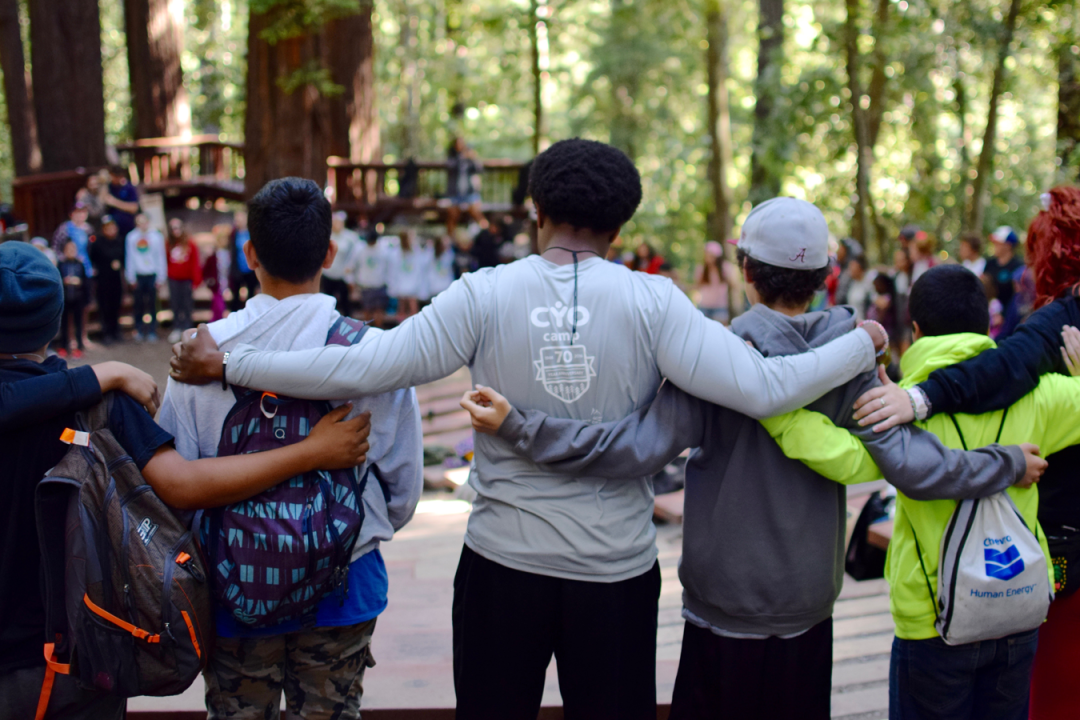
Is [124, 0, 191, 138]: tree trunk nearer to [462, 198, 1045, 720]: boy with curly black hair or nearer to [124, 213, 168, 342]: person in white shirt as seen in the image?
[124, 213, 168, 342]: person in white shirt

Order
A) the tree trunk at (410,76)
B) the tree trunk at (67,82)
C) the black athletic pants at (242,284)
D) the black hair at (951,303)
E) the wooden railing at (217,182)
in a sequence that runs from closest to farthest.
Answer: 1. the black hair at (951,303)
2. the black athletic pants at (242,284)
3. the wooden railing at (217,182)
4. the tree trunk at (67,82)
5. the tree trunk at (410,76)

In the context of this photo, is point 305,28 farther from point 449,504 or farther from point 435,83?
point 435,83

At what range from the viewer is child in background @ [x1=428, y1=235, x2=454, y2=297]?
14188 mm

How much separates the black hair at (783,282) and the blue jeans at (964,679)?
97cm

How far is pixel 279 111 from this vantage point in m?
11.9

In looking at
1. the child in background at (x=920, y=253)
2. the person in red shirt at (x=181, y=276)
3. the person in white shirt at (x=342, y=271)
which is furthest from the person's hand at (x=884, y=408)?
the person in red shirt at (x=181, y=276)

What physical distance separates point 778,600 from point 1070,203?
152cm

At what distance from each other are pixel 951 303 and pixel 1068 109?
35.3 ft

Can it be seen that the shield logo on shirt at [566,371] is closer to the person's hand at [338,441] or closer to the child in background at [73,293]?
the person's hand at [338,441]

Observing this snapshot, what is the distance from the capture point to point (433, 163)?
1745 centimetres

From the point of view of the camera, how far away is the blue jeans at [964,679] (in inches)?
86.7

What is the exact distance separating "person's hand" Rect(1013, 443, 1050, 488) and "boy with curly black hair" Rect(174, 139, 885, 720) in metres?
0.49

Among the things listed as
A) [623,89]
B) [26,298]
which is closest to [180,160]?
[623,89]

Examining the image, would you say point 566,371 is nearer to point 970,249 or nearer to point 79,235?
point 970,249
